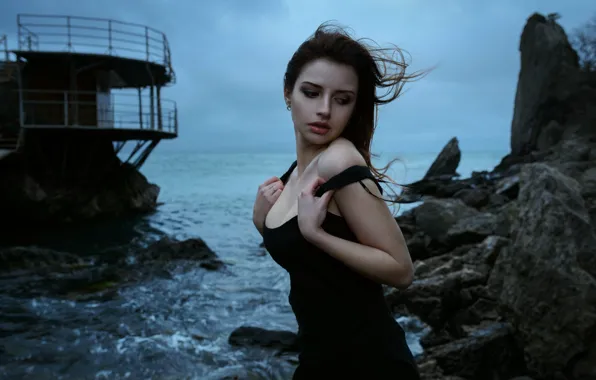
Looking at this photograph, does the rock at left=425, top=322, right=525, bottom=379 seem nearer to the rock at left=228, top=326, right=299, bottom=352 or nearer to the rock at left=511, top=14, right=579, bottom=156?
the rock at left=228, top=326, right=299, bottom=352

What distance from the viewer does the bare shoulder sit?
178 centimetres

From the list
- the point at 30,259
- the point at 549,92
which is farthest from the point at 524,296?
the point at 549,92

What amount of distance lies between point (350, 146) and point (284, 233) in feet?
1.25

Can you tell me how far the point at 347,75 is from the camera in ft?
6.27

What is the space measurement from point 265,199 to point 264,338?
17.3ft

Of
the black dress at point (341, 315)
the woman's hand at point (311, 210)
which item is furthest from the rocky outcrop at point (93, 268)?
the woman's hand at point (311, 210)

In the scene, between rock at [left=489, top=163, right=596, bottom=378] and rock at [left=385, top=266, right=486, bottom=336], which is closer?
rock at [left=489, top=163, right=596, bottom=378]

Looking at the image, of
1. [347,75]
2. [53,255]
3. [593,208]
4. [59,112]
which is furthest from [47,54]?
[347,75]

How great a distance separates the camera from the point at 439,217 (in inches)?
Result: 447

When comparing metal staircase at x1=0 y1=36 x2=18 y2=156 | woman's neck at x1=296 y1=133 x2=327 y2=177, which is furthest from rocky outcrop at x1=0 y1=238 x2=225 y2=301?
metal staircase at x1=0 y1=36 x2=18 y2=156

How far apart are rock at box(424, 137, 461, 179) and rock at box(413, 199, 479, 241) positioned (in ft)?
70.5

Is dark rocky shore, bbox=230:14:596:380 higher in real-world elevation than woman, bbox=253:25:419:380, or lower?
lower

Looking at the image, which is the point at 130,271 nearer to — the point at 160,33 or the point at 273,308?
the point at 273,308

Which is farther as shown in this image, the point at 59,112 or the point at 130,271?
the point at 59,112
